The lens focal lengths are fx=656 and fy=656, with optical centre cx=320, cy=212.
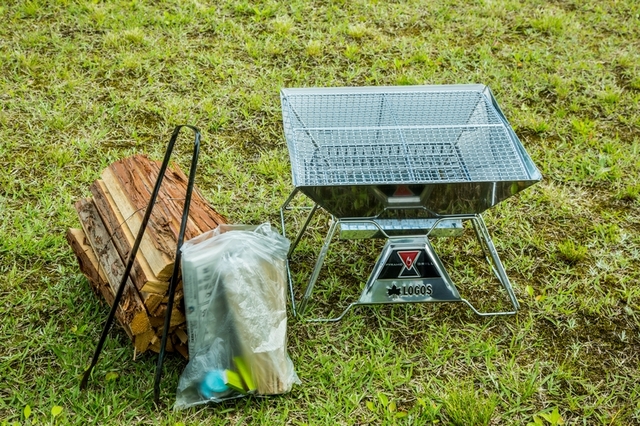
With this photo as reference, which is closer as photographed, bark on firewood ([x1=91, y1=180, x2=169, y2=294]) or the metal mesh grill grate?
bark on firewood ([x1=91, y1=180, x2=169, y2=294])

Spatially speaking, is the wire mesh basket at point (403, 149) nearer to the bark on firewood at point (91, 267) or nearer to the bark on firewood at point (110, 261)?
the bark on firewood at point (110, 261)

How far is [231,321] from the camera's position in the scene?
2.43 meters

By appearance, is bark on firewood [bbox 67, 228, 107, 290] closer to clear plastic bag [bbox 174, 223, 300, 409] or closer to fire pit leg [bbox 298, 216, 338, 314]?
clear plastic bag [bbox 174, 223, 300, 409]

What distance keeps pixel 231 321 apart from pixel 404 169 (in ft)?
2.99

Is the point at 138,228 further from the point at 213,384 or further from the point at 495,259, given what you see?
the point at 495,259

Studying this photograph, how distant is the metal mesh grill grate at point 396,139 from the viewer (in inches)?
103

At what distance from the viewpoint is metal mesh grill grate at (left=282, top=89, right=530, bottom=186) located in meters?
2.62

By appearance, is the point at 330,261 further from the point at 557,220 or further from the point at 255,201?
the point at 557,220

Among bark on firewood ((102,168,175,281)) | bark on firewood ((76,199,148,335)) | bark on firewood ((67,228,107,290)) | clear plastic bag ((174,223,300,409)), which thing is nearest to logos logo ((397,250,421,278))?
clear plastic bag ((174,223,300,409))

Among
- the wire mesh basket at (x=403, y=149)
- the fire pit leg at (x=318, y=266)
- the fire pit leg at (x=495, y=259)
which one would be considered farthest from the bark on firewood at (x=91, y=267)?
the fire pit leg at (x=495, y=259)

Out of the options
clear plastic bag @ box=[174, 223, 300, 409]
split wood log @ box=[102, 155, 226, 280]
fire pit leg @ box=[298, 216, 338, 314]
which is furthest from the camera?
fire pit leg @ box=[298, 216, 338, 314]

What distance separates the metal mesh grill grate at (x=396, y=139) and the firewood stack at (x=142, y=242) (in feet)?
1.85

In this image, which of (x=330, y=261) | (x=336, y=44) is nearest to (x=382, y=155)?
(x=330, y=261)

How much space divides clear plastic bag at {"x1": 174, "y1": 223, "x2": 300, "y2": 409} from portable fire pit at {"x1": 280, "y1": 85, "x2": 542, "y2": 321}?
34 centimetres
